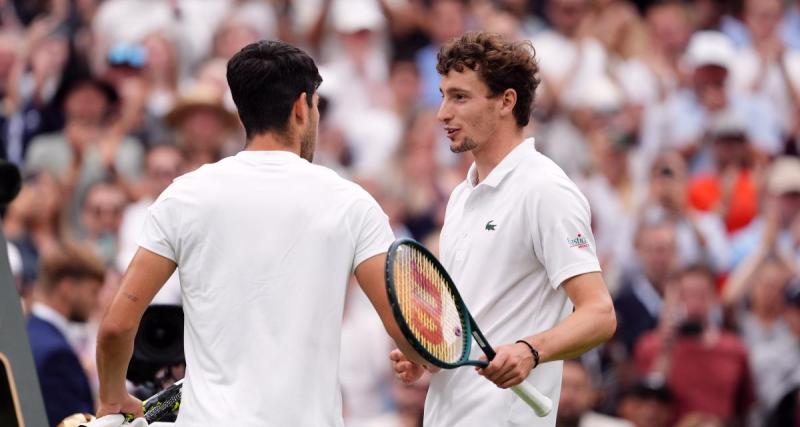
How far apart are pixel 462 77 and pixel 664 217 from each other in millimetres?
5654

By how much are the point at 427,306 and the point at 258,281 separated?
0.51 m

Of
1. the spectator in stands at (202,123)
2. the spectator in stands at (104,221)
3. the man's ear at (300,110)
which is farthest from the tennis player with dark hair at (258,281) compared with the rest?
the spectator in stands at (202,123)

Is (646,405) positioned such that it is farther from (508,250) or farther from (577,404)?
(508,250)

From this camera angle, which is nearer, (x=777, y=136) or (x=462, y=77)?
(x=462, y=77)

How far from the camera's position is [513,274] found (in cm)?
486

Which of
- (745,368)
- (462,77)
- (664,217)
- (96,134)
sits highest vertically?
(462,77)

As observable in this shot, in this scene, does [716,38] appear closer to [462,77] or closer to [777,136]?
[777,136]

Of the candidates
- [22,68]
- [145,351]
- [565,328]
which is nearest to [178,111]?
[22,68]

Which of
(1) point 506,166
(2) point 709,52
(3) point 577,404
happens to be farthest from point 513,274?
(2) point 709,52

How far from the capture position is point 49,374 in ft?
22.0

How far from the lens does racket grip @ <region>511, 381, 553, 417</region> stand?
4.61 m

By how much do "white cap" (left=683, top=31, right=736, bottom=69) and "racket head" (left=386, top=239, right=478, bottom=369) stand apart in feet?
24.6

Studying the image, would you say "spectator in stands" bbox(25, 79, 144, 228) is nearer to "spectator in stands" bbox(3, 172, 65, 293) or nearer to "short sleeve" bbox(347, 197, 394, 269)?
"spectator in stands" bbox(3, 172, 65, 293)

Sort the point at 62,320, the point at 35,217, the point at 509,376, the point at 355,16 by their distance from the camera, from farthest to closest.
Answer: the point at 355,16 < the point at 35,217 < the point at 62,320 < the point at 509,376
